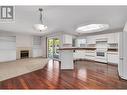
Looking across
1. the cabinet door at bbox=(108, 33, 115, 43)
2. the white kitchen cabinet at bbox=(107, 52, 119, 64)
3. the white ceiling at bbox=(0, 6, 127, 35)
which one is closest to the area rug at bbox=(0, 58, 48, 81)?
the white ceiling at bbox=(0, 6, 127, 35)

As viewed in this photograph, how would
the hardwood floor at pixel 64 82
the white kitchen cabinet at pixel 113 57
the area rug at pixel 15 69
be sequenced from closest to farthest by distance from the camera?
the hardwood floor at pixel 64 82 < the area rug at pixel 15 69 < the white kitchen cabinet at pixel 113 57

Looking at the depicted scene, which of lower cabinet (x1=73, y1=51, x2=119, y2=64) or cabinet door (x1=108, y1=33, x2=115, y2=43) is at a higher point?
cabinet door (x1=108, y1=33, x2=115, y2=43)

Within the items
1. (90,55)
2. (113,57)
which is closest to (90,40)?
(90,55)

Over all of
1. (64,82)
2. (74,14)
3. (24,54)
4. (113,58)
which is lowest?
(64,82)

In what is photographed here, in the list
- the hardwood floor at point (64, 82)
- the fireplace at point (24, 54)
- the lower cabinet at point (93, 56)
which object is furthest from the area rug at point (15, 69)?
the lower cabinet at point (93, 56)

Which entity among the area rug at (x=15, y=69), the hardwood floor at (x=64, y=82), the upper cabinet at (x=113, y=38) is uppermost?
the upper cabinet at (x=113, y=38)

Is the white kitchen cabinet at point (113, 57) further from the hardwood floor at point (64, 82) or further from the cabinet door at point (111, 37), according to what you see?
the hardwood floor at point (64, 82)

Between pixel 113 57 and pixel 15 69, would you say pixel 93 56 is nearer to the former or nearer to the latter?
pixel 113 57

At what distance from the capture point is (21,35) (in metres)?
9.01

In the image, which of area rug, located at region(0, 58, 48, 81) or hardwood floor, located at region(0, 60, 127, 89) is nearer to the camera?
hardwood floor, located at region(0, 60, 127, 89)

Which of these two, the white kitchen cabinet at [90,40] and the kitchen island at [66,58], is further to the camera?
the white kitchen cabinet at [90,40]

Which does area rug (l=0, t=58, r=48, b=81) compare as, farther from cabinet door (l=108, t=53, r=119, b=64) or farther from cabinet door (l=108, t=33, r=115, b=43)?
cabinet door (l=108, t=33, r=115, b=43)
